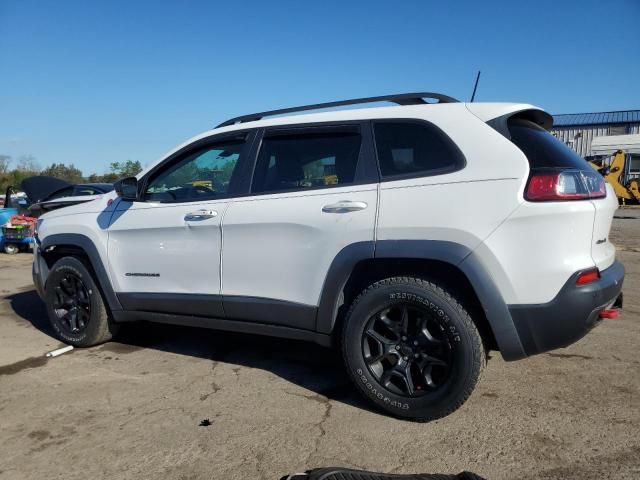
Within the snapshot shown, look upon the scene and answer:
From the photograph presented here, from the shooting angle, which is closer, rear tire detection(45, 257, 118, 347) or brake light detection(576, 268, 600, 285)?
brake light detection(576, 268, 600, 285)

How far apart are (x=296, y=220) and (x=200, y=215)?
83cm

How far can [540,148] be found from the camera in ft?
9.29

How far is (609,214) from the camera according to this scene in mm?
2959

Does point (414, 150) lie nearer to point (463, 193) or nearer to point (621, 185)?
point (463, 193)

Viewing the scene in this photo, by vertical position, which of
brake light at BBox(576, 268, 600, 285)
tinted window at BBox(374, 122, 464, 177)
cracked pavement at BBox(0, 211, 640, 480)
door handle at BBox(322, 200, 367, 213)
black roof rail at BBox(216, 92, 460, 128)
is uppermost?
black roof rail at BBox(216, 92, 460, 128)

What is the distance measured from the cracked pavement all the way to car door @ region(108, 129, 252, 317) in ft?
2.00

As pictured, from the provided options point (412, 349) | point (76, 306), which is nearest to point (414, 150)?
point (412, 349)

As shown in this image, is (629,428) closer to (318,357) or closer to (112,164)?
(318,357)

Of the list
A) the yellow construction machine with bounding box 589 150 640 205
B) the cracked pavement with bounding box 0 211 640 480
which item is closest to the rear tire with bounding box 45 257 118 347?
the cracked pavement with bounding box 0 211 640 480

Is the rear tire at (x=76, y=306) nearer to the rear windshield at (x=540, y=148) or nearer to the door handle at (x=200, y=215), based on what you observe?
the door handle at (x=200, y=215)

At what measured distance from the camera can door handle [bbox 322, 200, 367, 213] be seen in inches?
119

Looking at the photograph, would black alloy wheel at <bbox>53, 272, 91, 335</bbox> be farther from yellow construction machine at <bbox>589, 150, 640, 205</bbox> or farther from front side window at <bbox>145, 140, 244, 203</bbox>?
yellow construction machine at <bbox>589, 150, 640, 205</bbox>

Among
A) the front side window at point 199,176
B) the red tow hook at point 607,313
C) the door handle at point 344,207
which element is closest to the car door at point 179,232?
the front side window at point 199,176

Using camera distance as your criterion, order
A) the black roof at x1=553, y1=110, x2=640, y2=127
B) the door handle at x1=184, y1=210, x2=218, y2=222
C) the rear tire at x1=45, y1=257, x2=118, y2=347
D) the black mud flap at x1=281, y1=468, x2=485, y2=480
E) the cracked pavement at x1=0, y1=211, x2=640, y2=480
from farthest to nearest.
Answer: the black roof at x1=553, y1=110, x2=640, y2=127 < the rear tire at x1=45, y1=257, x2=118, y2=347 < the door handle at x1=184, y1=210, x2=218, y2=222 < the cracked pavement at x1=0, y1=211, x2=640, y2=480 < the black mud flap at x1=281, y1=468, x2=485, y2=480
